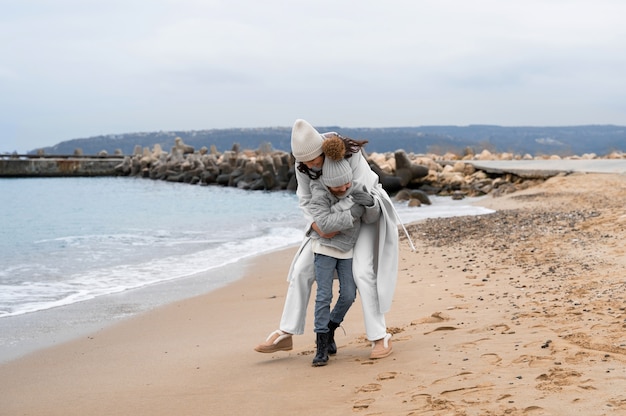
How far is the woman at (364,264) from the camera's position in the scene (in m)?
5.08

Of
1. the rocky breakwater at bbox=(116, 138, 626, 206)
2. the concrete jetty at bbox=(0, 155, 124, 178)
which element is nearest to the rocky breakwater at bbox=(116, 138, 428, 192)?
the rocky breakwater at bbox=(116, 138, 626, 206)

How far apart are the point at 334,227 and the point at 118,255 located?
9.49m

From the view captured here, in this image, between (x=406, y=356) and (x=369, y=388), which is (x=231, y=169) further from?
(x=369, y=388)

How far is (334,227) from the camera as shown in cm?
Answer: 502

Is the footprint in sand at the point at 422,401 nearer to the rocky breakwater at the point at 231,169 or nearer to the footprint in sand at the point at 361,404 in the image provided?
the footprint in sand at the point at 361,404

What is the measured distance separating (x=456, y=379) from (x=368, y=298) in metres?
0.97

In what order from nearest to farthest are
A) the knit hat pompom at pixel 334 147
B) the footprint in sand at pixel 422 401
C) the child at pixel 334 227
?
the footprint in sand at pixel 422 401 → the knit hat pompom at pixel 334 147 → the child at pixel 334 227

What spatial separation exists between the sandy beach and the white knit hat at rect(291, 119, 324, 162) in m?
1.35

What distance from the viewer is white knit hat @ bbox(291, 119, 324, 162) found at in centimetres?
491

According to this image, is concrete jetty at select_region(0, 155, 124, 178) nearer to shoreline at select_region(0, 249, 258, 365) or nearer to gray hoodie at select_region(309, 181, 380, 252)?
shoreline at select_region(0, 249, 258, 365)

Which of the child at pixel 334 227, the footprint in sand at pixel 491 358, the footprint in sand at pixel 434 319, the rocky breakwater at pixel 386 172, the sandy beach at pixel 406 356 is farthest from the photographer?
the rocky breakwater at pixel 386 172

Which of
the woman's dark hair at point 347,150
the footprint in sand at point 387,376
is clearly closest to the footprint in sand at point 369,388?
the footprint in sand at point 387,376

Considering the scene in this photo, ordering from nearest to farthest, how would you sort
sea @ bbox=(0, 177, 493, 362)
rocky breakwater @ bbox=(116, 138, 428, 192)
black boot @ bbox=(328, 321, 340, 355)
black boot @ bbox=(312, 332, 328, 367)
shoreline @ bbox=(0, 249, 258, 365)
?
black boot @ bbox=(312, 332, 328, 367)
black boot @ bbox=(328, 321, 340, 355)
shoreline @ bbox=(0, 249, 258, 365)
sea @ bbox=(0, 177, 493, 362)
rocky breakwater @ bbox=(116, 138, 428, 192)

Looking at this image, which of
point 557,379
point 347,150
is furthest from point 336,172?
point 557,379
